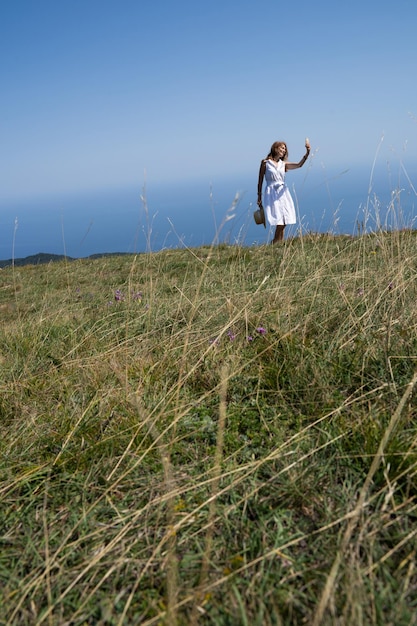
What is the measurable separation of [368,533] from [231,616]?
0.44 metres

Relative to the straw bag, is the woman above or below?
above

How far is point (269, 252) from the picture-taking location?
7.52m

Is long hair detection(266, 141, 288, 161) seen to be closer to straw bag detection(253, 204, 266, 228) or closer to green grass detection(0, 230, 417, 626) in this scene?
straw bag detection(253, 204, 266, 228)

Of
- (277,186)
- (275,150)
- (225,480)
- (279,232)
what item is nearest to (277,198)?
(277,186)

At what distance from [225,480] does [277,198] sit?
27.5 ft

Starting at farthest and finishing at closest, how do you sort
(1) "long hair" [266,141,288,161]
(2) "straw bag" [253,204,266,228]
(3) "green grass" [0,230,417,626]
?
(1) "long hair" [266,141,288,161], (2) "straw bag" [253,204,266,228], (3) "green grass" [0,230,417,626]

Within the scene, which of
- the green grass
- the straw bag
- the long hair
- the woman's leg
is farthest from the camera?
the woman's leg

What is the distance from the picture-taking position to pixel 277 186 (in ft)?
30.8

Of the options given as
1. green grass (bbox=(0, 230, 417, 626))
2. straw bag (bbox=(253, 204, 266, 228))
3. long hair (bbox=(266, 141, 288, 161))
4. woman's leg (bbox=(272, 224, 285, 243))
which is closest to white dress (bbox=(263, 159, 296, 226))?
long hair (bbox=(266, 141, 288, 161))

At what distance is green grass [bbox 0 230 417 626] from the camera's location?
1.25 m

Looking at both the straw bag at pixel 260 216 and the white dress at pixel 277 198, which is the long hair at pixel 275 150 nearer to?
the white dress at pixel 277 198

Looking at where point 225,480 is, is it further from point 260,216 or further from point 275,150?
point 275,150

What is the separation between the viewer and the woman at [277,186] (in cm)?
920

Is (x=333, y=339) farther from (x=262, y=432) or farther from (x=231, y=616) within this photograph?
(x=231, y=616)
